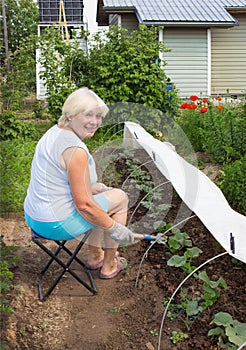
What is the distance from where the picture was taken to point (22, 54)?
11141 mm

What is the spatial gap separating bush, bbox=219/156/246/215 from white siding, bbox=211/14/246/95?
39.2 ft

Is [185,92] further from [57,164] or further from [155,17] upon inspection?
[57,164]

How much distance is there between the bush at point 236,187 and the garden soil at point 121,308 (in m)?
0.39

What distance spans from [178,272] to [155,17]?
11834 mm

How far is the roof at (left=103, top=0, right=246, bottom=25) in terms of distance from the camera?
14383mm

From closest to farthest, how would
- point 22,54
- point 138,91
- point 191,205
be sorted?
A: point 191,205 < point 138,91 < point 22,54

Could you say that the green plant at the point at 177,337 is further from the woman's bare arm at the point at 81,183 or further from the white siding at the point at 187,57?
the white siding at the point at 187,57

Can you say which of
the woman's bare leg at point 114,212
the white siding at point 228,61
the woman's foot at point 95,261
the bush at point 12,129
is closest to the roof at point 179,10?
the white siding at point 228,61

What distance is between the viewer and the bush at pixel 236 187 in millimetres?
4070

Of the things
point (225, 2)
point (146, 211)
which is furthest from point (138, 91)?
point (225, 2)

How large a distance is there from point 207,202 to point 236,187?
2.25 ft

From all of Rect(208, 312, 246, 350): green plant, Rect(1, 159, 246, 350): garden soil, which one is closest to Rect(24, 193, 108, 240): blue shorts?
Rect(1, 159, 246, 350): garden soil

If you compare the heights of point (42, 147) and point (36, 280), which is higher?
point (42, 147)

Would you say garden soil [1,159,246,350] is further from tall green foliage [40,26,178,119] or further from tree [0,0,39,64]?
tree [0,0,39,64]
